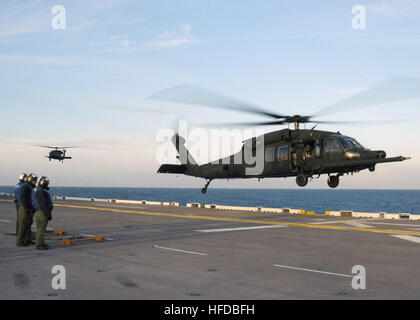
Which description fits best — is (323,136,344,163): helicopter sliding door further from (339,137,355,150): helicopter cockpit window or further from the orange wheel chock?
the orange wheel chock

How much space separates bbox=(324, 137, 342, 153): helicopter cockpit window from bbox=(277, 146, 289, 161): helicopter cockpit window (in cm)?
210

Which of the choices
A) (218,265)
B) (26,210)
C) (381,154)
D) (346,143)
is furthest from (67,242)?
(381,154)

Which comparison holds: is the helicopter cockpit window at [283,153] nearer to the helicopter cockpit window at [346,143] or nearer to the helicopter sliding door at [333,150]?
the helicopter sliding door at [333,150]

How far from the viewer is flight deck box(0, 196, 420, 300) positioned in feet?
26.8

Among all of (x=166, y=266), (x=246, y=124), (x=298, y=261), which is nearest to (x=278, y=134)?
(x=246, y=124)

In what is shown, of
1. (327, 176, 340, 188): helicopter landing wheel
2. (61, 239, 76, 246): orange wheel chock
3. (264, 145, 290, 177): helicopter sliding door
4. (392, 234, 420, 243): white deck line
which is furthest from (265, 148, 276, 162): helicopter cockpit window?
(61, 239, 76, 246): orange wheel chock

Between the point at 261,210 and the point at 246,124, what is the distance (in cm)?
1517

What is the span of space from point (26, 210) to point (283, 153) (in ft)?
41.4

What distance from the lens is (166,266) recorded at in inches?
425

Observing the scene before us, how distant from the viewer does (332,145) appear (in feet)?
64.5

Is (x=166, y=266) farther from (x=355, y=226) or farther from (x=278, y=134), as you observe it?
(x=355, y=226)

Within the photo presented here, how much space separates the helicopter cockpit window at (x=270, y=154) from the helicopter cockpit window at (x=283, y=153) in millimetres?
329

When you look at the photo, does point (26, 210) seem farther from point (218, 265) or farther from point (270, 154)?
point (270, 154)

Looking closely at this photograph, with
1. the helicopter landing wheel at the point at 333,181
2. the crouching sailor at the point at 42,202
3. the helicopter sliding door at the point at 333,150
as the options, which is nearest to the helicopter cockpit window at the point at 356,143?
the helicopter sliding door at the point at 333,150
